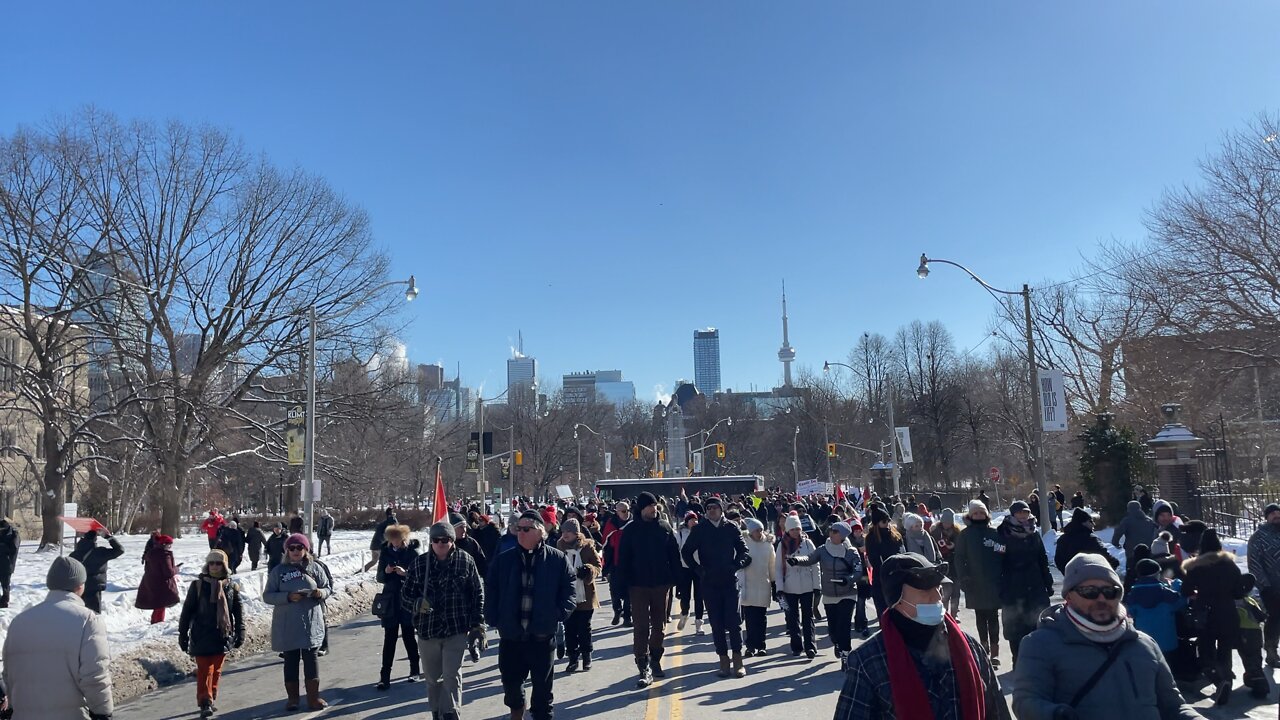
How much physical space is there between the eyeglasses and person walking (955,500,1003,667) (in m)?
5.85

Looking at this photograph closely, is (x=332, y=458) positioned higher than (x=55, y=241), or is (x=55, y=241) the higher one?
(x=55, y=241)

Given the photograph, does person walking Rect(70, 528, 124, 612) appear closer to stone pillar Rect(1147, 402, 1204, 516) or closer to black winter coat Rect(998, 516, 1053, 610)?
black winter coat Rect(998, 516, 1053, 610)

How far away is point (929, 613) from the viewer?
11.6 ft

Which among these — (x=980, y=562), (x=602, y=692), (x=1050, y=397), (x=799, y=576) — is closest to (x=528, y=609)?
(x=602, y=692)

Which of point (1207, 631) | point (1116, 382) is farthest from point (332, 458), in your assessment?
point (1116, 382)

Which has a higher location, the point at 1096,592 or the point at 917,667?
the point at 1096,592

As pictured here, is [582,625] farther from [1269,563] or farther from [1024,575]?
[1269,563]

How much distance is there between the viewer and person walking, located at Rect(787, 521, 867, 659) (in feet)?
34.9

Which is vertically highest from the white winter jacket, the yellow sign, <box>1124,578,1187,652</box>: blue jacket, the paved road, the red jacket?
the yellow sign

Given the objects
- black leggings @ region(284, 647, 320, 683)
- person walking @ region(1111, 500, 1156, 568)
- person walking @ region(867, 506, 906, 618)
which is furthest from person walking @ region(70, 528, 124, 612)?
person walking @ region(1111, 500, 1156, 568)

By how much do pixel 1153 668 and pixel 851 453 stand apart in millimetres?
Answer: 84712

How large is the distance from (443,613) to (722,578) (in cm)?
375

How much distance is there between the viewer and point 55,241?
103ft

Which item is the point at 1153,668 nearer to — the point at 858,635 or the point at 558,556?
the point at 558,556
